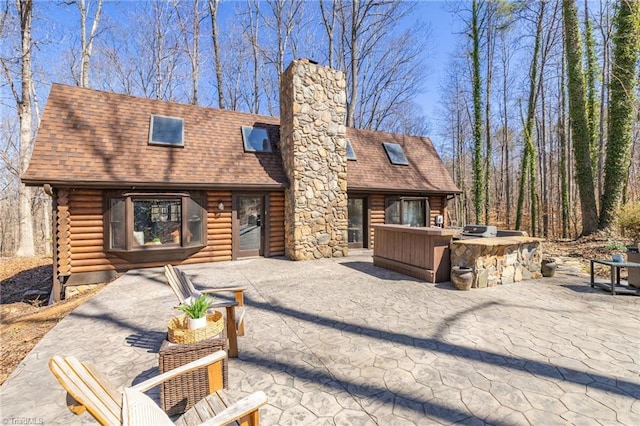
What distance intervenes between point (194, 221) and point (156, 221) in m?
0.93

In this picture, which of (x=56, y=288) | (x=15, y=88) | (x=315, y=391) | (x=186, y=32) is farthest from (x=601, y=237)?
(x=15, y=88)

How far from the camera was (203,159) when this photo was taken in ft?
28.0

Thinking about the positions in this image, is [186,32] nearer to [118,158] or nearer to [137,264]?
[118,158]

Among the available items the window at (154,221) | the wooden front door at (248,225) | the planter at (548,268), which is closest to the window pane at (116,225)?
the window at (154,221)

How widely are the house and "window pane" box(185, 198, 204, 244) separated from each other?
3 cm

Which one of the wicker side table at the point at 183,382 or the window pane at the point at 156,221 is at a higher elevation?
the window pane at the point at 156,221

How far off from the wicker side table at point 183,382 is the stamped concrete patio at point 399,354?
15.7 inches

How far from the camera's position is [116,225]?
7164 millimetres

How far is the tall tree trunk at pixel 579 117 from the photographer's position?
34.2 feet

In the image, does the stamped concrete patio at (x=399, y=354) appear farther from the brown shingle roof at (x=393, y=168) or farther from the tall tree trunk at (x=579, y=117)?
the tall tree trunk at (x=579, y=117)

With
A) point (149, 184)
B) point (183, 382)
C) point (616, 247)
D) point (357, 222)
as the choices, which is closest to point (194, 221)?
point (149, 184)

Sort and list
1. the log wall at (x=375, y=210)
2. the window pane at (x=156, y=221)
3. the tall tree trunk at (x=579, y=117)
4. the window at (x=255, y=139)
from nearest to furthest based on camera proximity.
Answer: the window pane at (x=156, y=221), the window at (x=255, y=139), the tall tree trunk at (x=579, y=117), the log wall at (x=375, y=210)

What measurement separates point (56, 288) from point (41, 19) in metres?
11.4

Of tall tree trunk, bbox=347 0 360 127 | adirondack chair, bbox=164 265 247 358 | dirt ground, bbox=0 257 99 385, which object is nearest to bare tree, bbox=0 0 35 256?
dirt ground, bbox=0 257 99 385
